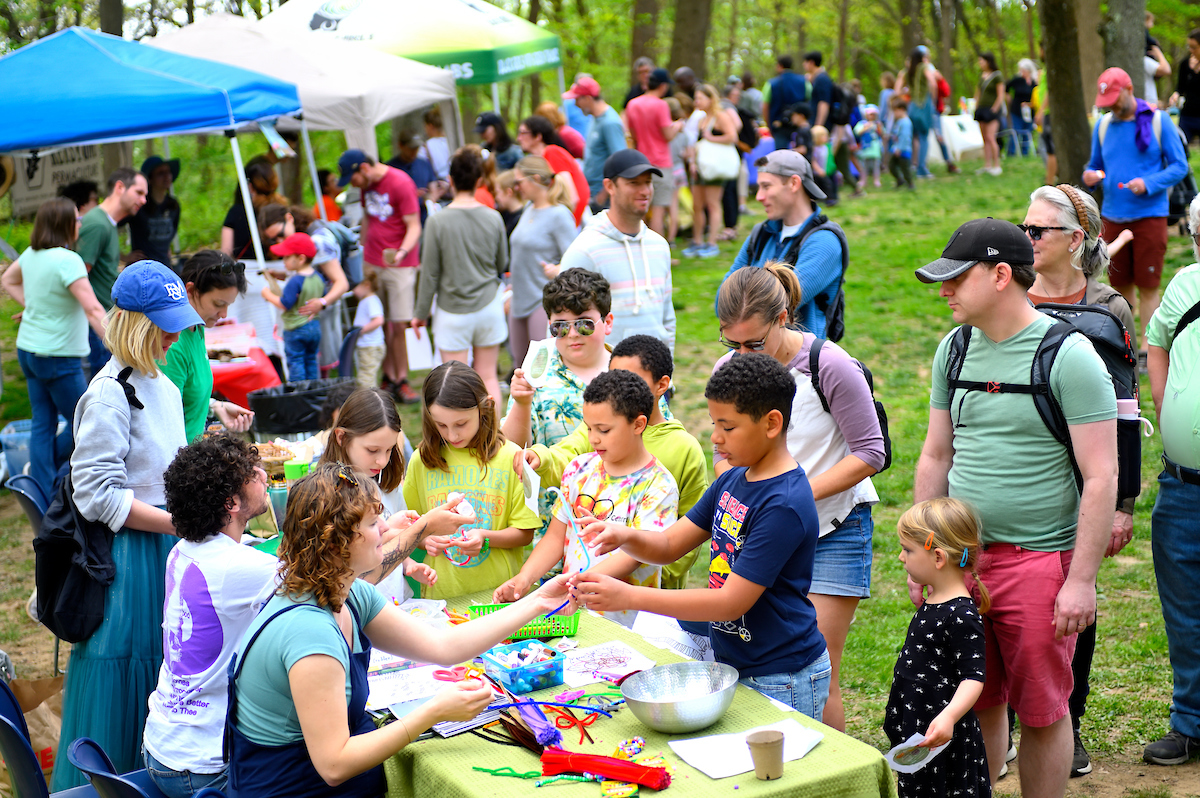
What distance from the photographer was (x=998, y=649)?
3.14 m

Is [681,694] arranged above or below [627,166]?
below

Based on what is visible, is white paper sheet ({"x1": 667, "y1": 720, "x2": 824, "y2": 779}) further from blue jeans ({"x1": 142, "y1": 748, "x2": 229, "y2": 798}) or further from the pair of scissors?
blue jeans ({"x1": 142, "y1": 748, "x2": 229, "y2": 798})

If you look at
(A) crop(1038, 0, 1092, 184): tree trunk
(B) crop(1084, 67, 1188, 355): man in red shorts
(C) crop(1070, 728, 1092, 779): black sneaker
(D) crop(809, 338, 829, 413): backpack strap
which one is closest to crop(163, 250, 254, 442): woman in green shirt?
(D) crop(809, 338, 829, 413): backpack strap

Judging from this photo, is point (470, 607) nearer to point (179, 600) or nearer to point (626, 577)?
point (626, 577)

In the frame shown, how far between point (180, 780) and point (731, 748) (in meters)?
1.56

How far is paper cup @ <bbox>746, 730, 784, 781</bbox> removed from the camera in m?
2.24

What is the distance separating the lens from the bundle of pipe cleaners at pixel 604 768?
2268 millimetres

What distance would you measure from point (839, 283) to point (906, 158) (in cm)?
1248

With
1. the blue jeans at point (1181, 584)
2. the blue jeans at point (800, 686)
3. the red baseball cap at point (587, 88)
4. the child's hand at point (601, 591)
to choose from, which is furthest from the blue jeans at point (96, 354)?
the blue jeans at point (1181, 584)

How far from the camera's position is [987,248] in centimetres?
291

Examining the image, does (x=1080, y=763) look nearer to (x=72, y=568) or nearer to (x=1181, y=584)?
(x=1181, y=584)

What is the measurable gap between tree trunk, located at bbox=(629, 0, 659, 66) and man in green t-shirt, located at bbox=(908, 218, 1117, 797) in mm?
15564

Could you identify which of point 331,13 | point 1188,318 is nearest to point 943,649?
point 1188,318

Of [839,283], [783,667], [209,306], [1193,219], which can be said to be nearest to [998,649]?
[783,667]
